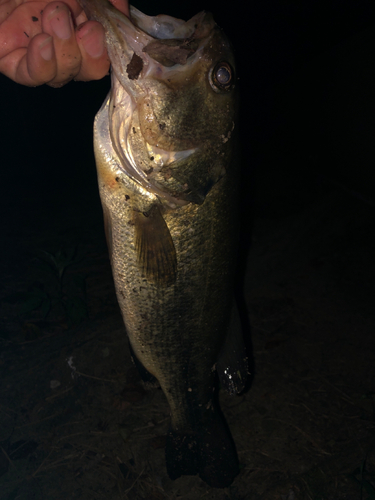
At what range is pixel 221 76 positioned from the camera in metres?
1.42

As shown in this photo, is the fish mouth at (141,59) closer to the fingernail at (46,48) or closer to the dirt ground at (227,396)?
the fingernail at (46,48)

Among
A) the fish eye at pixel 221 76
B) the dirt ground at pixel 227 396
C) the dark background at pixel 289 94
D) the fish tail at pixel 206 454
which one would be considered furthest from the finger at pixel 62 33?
the dark background at pixel 289 94

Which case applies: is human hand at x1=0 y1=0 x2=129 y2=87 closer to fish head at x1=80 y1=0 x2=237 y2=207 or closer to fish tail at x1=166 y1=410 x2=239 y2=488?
fish head at x1=80 y1=0 x2=237 y2=207

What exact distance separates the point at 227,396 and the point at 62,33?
10.6ft

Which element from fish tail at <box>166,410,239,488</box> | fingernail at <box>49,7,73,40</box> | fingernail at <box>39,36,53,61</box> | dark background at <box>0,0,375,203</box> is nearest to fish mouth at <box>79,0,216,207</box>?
fingernail at <box>49,7,73,40</box>

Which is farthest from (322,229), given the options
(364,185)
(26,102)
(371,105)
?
(26,102)

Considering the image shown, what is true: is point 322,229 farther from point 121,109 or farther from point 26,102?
point 26,102

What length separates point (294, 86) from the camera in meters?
10.1

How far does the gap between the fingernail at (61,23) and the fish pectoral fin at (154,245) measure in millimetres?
818

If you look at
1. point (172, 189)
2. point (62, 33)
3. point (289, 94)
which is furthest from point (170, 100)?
point (289, 94)

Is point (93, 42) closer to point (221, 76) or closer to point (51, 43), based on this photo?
point (51, 43)

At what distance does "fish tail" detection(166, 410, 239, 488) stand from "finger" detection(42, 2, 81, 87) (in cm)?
210

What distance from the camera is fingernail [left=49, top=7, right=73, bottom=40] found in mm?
1394

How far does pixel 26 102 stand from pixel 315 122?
61.9 ft
